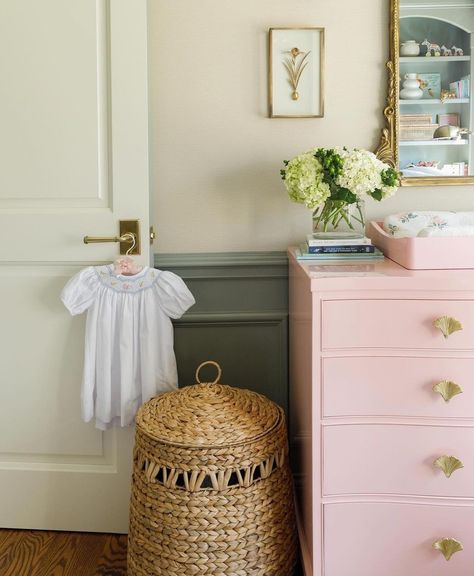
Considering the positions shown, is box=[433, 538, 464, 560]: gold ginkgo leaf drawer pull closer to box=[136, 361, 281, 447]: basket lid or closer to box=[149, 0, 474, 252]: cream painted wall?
box=[136, 361, 281, 447]: basket lid

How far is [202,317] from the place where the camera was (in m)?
2.21

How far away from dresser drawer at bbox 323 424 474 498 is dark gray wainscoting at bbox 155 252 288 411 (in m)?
0.66

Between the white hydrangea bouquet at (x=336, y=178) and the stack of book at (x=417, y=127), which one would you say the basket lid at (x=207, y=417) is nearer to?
the white hydrangea bouquet at (x=336, y=178)

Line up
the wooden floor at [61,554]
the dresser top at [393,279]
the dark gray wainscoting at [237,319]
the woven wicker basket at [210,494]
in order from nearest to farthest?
1. the dresser top at [393,279]
2. the woven wicker basket at [210,494]
3. the wooden floor at [61,554]
4. the dark gray wainscoting at [237,319]

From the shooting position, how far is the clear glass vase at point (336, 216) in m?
1.91

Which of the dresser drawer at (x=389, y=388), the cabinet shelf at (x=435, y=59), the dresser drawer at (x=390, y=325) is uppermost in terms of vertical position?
the cabinet shelf at (x=435, y=59)

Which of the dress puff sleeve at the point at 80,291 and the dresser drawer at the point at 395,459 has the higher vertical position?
the dress puff sleeve at the point at 80,291

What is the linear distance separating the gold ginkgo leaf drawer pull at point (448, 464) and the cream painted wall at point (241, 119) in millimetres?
913

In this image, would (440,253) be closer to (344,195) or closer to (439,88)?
(344,195)

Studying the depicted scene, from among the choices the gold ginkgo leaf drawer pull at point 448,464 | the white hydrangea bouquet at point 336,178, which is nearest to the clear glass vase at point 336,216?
the white hydrangea bouquet at point 336,178

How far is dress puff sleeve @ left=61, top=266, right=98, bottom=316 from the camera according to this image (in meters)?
1.98

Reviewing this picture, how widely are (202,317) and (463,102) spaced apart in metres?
1.16

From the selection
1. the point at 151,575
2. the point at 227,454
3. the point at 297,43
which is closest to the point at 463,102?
the point at 297,43

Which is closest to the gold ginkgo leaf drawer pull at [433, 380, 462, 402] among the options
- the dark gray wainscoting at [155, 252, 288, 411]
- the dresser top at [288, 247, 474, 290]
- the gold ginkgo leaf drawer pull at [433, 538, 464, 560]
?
the dresser top at [288, 247, 474, 290]
